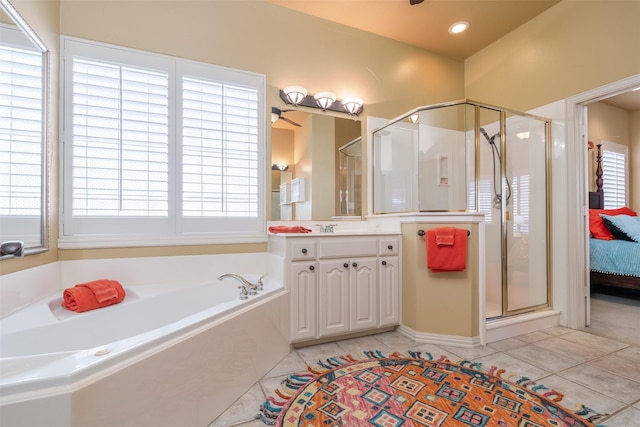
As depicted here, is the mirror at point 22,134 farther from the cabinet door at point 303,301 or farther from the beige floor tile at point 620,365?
the beige floor tile at point 620,365

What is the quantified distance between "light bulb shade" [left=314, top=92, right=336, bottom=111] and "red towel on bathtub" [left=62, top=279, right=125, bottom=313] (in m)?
2.18

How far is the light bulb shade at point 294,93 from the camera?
8.59 ft

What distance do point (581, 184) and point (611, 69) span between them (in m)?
0.92

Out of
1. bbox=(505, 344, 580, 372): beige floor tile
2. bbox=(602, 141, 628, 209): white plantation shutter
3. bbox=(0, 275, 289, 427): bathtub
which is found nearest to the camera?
bbox=(0, 275, 289, 427): bathtub

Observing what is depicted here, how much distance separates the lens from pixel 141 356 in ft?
3.61

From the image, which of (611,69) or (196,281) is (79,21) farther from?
(611,69)

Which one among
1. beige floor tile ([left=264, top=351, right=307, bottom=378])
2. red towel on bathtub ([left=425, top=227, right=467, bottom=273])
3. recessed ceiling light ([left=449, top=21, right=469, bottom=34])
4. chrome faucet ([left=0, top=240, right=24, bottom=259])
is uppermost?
recessed ceiling light ([left=449, top=21, right=469, bottom=34])

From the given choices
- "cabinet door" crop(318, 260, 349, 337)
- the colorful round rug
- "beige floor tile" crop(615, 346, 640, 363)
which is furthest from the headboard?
"cabinet door" crop(318, 260, 349, 337)

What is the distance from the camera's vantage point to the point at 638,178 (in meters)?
4.75

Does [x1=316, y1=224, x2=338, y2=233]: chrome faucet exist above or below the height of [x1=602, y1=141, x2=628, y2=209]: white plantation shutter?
below

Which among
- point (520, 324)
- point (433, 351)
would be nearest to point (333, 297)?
point (433, 351)

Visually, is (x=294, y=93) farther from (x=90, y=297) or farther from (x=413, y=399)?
(x=413, y=399)

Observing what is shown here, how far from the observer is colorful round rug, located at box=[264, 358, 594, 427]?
4.63 ft

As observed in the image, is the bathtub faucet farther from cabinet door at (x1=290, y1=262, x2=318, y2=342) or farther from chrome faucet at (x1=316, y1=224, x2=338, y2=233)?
chrome faucet at (x1=316, y1=224, x2=338, y2=233)
